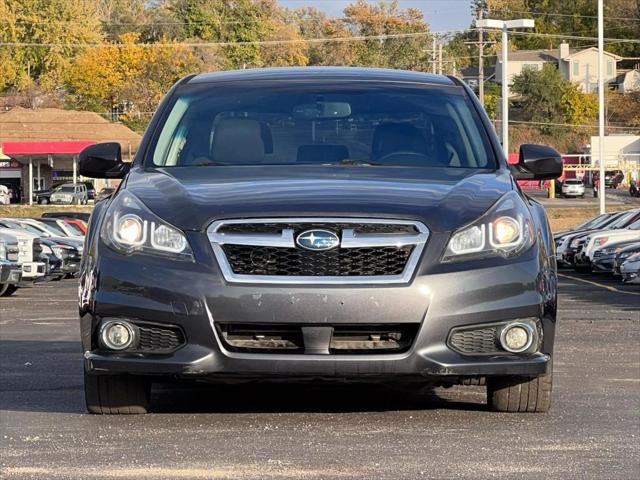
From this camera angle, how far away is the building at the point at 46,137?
9100 cm

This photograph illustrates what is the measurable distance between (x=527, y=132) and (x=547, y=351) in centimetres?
12348

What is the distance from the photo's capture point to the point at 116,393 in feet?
24.5

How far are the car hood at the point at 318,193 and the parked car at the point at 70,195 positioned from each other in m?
72.4

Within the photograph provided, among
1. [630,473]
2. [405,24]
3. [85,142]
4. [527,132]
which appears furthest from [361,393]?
[405,24]

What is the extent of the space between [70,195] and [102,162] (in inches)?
2890

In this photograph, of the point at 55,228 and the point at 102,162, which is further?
the point at 55,228

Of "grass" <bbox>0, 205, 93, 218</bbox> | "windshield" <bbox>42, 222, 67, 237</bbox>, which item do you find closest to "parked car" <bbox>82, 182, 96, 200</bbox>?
"grass" <bbox>0, 205, 93, 218</bbox>

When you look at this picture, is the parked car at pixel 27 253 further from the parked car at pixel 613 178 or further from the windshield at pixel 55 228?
the parked car at pixel 613 178

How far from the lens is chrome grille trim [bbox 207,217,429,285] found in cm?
691

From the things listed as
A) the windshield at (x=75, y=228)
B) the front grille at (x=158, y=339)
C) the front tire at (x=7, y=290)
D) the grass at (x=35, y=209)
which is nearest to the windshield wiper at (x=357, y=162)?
the front grille at (x=158, y=339)

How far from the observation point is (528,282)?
718 cm

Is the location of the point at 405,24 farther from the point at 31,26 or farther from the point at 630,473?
the point at 630,473

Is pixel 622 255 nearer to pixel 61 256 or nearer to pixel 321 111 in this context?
pixel 61 256

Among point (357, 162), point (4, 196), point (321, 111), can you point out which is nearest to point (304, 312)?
point (357, 162)
